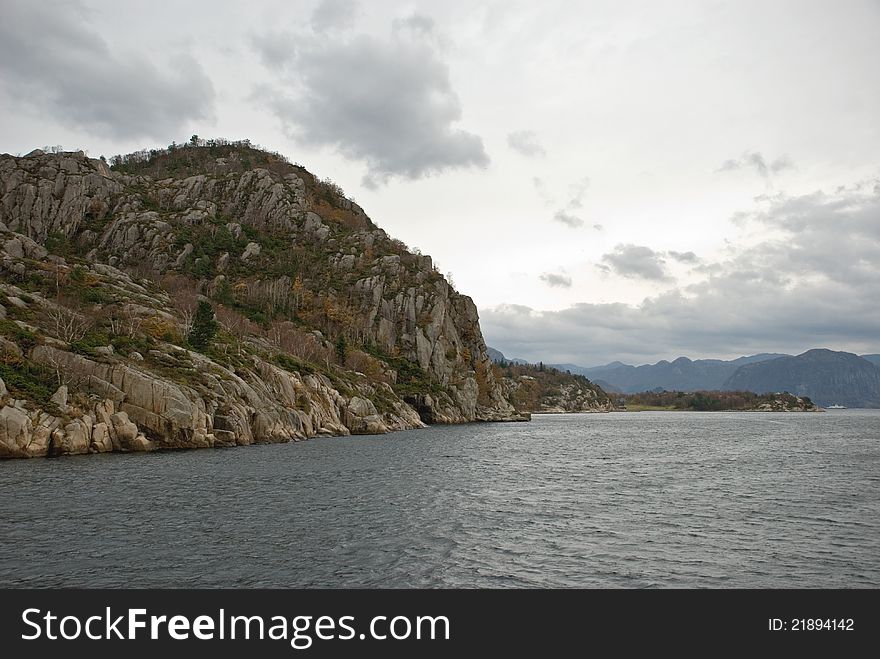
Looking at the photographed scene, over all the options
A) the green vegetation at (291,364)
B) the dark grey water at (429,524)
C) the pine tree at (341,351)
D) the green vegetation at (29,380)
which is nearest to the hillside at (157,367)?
the green vegetation at (29,380)

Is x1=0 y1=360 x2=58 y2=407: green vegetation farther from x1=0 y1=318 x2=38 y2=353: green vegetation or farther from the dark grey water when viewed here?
the dark grey water

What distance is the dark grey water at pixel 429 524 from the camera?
27.2 metres

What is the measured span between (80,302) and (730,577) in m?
106

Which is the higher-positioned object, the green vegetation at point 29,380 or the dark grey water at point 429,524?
the green vegetation at point 29,380

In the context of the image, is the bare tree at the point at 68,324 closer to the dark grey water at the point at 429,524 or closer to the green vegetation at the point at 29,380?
the green vegetation at the point at 29,380

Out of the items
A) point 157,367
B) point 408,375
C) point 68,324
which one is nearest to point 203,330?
point 157,367

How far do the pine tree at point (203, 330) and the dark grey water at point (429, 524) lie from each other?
3785 centimetres

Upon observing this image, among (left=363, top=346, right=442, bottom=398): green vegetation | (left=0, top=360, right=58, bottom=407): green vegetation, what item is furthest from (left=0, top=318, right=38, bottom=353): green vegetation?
(left=363, top=346, right=442, bottom=398): green vegetation

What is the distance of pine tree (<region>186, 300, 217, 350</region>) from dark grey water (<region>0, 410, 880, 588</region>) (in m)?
37.8

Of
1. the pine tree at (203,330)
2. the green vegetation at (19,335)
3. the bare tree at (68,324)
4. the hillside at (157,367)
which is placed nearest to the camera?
the hillside at (157,367)

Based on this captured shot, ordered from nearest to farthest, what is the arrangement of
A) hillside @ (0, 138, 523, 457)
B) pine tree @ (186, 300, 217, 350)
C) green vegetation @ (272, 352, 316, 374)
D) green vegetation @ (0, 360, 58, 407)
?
green vegetation @ (0, 360, 58, 407), hillside @ (0, 138, 523, 457), pine tree @ (186, 300, 217, 350), green vegetation @ (272, 352, 316, 374)

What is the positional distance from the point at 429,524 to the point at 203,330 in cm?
8111

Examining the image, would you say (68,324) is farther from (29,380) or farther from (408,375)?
(408,375)

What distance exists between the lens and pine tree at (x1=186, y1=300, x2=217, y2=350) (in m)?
105
